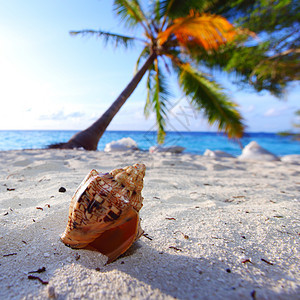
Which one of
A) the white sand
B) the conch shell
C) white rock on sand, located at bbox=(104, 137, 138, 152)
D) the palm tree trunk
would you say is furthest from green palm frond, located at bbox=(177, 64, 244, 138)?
the conch shell

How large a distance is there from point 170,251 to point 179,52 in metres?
7.81

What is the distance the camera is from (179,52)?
25.1 ft

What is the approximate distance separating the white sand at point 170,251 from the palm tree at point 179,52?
426cm

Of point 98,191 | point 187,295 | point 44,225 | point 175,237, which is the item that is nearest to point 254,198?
point 175,237

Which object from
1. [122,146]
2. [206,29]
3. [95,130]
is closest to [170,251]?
[95,130]

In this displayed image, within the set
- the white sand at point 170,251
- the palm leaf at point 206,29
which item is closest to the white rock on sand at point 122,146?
the palm leaf at point 206,29

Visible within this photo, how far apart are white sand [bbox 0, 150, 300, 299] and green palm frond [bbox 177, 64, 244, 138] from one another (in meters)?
4.41

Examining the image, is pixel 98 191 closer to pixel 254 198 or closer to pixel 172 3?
pixel 254 198

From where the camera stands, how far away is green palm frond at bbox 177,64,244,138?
6.15m

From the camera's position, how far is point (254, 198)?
1956 mm

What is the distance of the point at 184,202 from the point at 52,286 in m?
1.19

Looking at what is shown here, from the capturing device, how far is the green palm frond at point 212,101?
615 centimetres

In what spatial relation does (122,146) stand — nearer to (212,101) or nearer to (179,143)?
(212,101)

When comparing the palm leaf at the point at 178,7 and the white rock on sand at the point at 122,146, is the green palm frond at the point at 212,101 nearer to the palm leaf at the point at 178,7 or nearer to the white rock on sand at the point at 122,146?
the palm leaf at the point at 178,7
